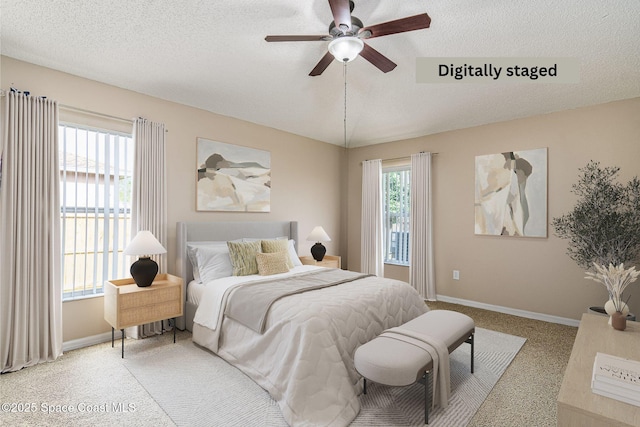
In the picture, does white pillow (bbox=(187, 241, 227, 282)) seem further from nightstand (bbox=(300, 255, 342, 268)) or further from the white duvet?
nightstand (bbox=(300, 255, 342, 268))

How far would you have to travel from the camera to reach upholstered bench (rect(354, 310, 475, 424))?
1.85 meters

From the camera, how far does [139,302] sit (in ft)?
9.52

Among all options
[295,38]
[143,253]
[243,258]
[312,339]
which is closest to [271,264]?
[243,258]

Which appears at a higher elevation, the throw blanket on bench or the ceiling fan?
the ceiling fan

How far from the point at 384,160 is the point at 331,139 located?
1.00m

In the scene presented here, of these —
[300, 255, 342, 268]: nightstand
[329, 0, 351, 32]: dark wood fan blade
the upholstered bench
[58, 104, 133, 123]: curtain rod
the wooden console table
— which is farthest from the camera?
[300, 255, 342, 268]: nightstand

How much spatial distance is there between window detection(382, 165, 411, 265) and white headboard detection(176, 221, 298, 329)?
5.74ft

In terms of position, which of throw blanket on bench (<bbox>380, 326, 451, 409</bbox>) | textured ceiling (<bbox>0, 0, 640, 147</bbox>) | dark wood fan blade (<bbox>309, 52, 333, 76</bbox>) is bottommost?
throw blanket on bench (<bbox>380, 326, 451, 409</bbox>)

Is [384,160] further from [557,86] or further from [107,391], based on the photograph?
[107,391]

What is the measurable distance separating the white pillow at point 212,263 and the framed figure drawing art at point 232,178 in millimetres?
696

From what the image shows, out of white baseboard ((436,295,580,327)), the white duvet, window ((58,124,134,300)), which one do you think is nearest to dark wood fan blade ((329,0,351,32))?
the white duvet

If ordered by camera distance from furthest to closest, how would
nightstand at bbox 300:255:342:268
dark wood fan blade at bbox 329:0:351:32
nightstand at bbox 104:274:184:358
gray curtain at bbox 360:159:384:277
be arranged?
gray curtain at bbox 360:159:384:277
nightstand at bbox 300:255:342:268
nightstand at bbox 104:274:184:358
dark wood fan blade at bbox 329:0:351:32

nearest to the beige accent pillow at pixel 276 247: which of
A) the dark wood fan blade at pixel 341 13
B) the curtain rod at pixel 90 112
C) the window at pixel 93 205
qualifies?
the window at pixel 93 205

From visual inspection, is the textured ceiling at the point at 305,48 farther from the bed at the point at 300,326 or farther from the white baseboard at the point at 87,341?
the white baseboard at the point at 87,341
